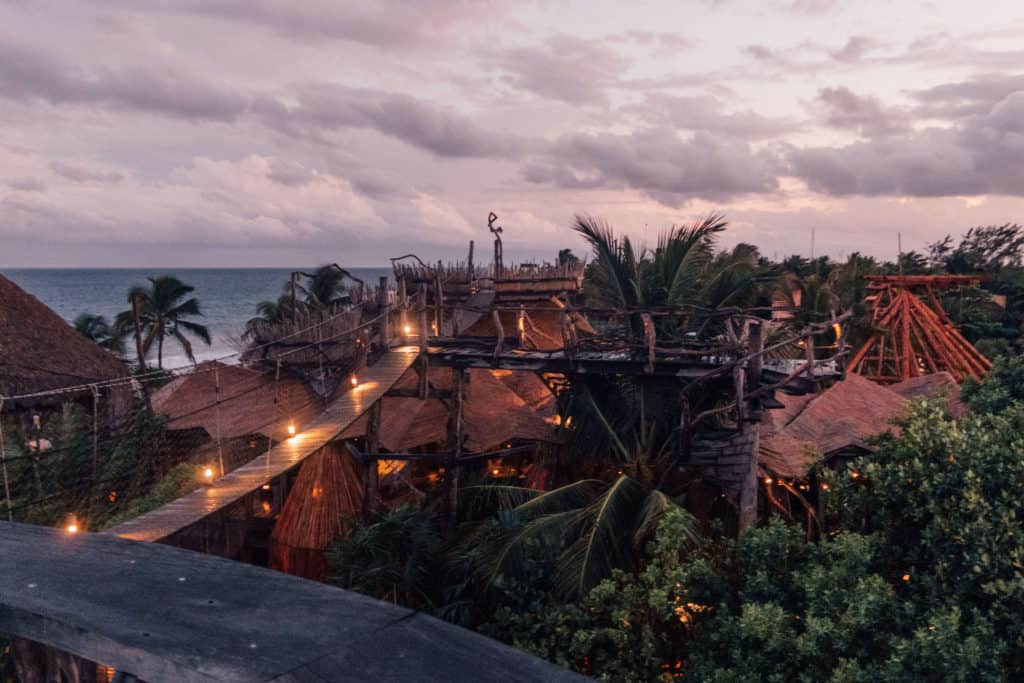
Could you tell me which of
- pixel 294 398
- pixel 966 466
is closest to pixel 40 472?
pixel 294 398

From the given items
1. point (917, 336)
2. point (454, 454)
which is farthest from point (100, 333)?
point (917, 336)

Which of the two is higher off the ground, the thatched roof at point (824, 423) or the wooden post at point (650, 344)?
the wooden post at point (650, 344)

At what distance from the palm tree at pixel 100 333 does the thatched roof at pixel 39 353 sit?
12138 mm

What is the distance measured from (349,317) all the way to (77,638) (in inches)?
438

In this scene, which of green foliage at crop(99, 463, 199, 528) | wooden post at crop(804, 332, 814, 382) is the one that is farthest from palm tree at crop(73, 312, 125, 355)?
wooden post at crop(804, 332, 814, 382)

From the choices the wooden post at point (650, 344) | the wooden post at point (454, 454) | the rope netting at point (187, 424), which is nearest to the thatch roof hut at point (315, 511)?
the rope netting at point (187, 424)

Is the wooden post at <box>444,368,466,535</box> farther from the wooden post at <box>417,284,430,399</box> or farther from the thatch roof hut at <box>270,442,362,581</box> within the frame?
the thatch roof hut at <box>270,442,362,581</box>

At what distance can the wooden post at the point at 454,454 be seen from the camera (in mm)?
9666

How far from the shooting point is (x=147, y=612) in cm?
183

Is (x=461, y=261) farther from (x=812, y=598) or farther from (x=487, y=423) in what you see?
(x=812, y=598)

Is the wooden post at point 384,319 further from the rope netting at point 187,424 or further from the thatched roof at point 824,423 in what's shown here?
the thatched roof at point 824,423

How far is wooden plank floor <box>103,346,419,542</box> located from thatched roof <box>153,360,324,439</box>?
2.40m

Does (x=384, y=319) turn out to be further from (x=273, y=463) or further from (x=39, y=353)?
(x=39, y=353)

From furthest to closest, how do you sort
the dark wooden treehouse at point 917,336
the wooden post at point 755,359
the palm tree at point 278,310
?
the dark wooden treehouse at point 917,336
the palm tree at point 278,310
the wooden post at point 755,359
